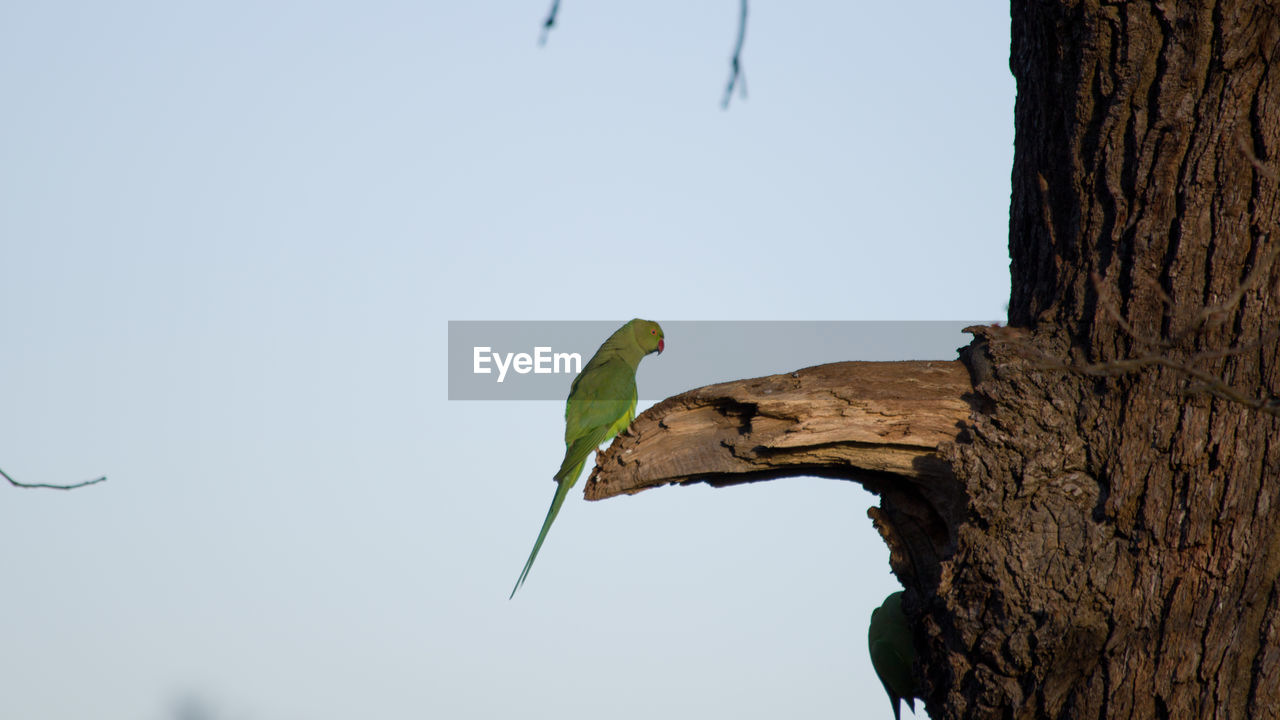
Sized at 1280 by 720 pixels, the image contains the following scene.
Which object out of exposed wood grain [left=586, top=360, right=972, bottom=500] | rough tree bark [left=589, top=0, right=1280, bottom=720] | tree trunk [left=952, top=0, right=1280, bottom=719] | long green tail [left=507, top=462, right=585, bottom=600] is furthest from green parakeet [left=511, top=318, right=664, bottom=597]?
tree trunk [left=952, top=0, right=1280, bottom=719]

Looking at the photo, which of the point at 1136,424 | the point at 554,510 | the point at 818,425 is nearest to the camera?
the point at 1136,424

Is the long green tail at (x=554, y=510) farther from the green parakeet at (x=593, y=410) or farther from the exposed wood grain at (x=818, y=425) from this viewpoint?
the exposed wood grain at (x=818, y=425)

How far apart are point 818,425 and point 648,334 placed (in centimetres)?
318

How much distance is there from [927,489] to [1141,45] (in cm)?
154

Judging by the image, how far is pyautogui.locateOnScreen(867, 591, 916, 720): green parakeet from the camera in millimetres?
3738

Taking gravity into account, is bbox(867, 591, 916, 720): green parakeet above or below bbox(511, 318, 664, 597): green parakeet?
below

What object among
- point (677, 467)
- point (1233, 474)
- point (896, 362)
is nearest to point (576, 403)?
point (677, 467)

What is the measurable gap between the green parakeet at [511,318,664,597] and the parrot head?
9.5 inches

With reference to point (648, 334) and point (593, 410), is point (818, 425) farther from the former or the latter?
point (648, 334)

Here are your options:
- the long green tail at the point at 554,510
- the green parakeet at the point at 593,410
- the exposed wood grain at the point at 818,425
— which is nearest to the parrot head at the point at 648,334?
the green parakeet at the point at 593,410

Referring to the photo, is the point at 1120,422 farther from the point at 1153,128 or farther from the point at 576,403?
the point at 576,403

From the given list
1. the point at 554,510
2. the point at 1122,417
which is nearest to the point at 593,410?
the point at 554,510

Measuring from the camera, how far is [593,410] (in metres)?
5.38

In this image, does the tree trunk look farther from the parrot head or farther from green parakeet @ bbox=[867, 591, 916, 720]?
the parrot head
